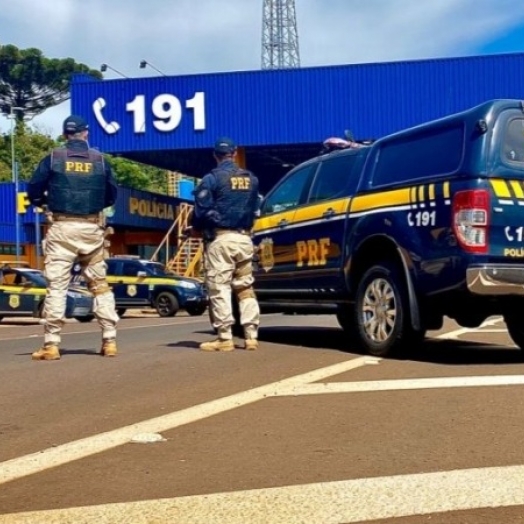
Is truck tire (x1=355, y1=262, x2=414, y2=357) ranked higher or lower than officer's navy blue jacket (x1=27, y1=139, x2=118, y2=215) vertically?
lower

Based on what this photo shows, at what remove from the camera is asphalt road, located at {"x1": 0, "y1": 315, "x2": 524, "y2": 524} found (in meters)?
3.63

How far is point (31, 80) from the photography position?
86688mm

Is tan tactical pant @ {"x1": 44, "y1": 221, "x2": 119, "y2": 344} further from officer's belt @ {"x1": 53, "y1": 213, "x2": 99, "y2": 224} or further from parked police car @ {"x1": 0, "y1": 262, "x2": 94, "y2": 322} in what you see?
parked police car @ {"x1": 0, "y1": 262, "x2": 94, "y2": 322}

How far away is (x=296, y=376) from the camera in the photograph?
6.78m

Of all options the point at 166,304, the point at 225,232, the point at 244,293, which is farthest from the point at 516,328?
the point at 166,304

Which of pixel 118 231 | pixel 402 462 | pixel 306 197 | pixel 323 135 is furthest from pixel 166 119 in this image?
pixel 402 462

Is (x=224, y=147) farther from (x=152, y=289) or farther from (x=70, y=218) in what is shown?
(x=152, y=289)

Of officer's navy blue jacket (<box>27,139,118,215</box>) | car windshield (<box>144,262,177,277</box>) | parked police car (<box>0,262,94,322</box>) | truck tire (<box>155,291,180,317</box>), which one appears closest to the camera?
officer's navy blue jacket (<box>27,139,118,215</box>)

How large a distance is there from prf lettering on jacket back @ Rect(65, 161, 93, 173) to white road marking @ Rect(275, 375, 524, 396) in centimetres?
273

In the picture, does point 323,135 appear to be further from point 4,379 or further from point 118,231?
point 4,379

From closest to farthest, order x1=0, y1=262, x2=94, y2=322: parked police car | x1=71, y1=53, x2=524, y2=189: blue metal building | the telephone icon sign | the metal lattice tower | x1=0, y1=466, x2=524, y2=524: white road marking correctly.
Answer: x1=0, y1=466, x2=524, y2=524: white road marking < x1=0, y1=262, x2=94, y2=322: parked police car < x1=71, y1=53, x2=524, y2=189: blue metal building < the telephone icon sign < the metal lattice tower

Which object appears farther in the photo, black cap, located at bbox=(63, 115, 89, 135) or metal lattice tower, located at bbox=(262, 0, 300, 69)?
metal lattice tower, located at bbox=(262, 0, 300, 69)

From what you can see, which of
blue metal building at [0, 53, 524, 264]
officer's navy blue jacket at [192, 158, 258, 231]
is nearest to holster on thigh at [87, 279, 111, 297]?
officer's navy blue jacket at [192, 158, 258, 231]

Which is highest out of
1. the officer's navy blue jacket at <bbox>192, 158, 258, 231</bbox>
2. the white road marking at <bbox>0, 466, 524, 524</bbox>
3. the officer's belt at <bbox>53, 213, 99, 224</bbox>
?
the officer's navy blue jacket at <bbox>192, 158, 258, 231</bbox>
